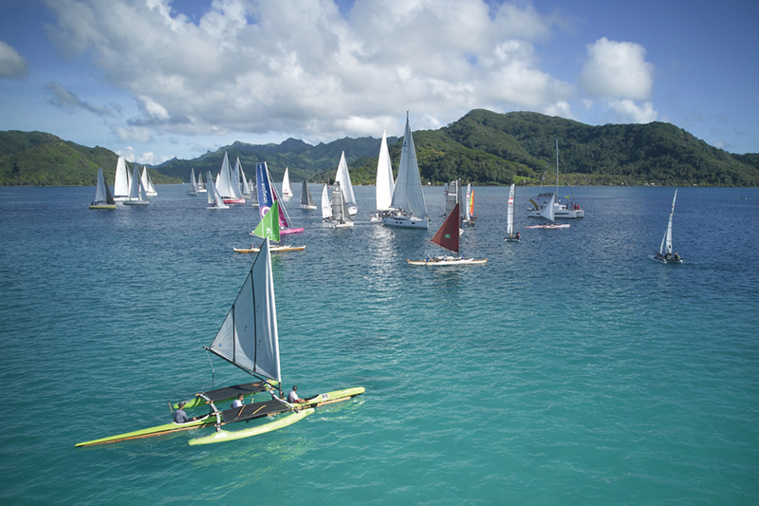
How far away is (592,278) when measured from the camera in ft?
184

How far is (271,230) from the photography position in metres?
66.5

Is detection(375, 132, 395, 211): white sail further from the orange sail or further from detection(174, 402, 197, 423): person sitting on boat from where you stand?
detection(174, 402, 197, 423): person sitting on boat

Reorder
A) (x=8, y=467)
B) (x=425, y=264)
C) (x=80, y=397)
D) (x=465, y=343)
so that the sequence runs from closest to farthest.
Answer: (x=8, y=467) → (x=80, y=397) → (x=465, y=343) → (x=425, y=264)

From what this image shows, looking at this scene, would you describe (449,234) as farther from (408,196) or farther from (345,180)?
(345,180)

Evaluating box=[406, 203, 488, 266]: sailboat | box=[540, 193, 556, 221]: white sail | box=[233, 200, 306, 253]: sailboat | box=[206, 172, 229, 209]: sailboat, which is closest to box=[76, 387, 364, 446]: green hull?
box=[233, 200, 306, 253]: sailboat

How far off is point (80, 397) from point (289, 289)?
26.3m

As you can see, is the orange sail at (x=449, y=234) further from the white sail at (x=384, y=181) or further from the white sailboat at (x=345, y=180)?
the white sailboat at (x=345, y=180)

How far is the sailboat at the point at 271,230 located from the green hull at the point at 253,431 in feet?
114

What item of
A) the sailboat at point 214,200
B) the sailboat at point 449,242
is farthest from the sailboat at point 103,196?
the sailboat at point 449,242

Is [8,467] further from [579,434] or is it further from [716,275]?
[716,275]

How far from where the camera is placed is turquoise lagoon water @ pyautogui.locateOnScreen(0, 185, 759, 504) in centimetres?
2016

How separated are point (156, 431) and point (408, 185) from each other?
7730 cm

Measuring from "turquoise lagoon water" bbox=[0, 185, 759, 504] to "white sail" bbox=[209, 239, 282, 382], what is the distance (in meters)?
3.46

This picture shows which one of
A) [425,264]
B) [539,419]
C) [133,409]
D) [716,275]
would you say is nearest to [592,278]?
[716,275]
